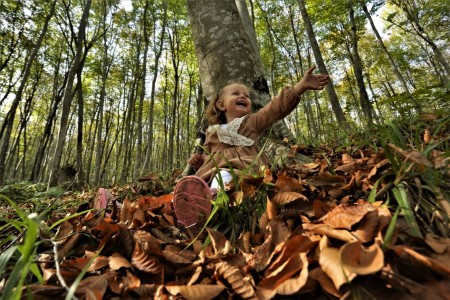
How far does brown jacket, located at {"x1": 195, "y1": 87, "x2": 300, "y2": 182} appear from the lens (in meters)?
1.91

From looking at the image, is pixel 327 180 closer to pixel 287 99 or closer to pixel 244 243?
pixel 244 243

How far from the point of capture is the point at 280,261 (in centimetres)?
79

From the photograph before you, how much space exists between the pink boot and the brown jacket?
0.56 meters

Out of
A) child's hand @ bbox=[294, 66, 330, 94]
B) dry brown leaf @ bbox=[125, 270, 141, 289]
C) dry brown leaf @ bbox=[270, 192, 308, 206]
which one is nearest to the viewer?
dry brown leaf @ bbox=[125, 270, 141, 289]

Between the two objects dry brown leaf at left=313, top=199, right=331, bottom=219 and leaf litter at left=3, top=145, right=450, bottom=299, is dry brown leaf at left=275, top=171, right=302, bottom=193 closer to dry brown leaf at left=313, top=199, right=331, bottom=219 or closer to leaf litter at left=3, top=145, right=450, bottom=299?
leaf litter at left=3, top=145, right=450, bottom=299

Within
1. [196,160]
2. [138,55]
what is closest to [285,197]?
[196,160]

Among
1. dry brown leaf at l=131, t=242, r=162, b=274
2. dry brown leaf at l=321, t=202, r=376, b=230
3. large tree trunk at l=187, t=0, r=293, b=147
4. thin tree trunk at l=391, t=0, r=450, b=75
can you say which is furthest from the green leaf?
thin tree trunk at l=391, t=0, r=450, b=75

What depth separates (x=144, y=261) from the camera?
3.10 feet

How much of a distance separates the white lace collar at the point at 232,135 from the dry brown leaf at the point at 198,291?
1479 mm

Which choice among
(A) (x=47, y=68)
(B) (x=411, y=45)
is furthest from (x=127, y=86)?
(B) (x=411, y=45)

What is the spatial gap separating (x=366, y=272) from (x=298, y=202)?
504mm

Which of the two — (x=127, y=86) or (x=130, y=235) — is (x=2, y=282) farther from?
(x=127, y=86)

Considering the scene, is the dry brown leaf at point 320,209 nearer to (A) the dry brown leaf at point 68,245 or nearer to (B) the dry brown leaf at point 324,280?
(B) the dry brown leaf at point 324,280

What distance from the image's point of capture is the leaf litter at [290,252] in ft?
2.11
